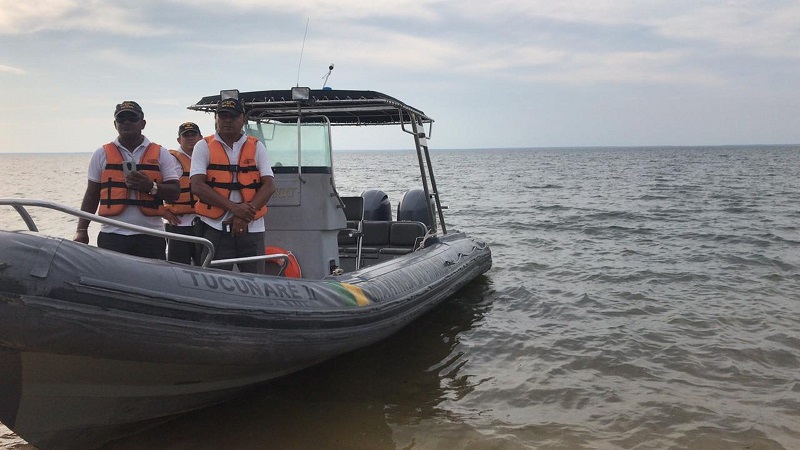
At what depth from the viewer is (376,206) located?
734cm

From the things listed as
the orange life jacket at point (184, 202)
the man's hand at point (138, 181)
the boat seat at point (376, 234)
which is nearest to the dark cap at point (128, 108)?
the man's hand at point (138, 181)

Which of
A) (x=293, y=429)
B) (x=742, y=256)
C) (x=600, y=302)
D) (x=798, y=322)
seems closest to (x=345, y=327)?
(x=293, y=429)

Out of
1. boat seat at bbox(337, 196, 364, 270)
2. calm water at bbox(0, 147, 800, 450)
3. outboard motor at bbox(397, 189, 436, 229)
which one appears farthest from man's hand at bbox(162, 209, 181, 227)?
outboard motor at bbox(397, 189, 436, 229)

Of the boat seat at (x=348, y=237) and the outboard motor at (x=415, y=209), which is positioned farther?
the outboard motor at (x=415, y=209)

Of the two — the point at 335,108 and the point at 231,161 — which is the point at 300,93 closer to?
Result: the point at 335,108

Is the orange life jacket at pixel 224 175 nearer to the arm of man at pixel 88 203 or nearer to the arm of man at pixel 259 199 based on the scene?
the arm of man at pixel 259 199

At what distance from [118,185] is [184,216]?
0.82m

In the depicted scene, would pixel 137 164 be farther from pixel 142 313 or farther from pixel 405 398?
pixel 405 398

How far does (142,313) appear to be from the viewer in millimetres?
2885

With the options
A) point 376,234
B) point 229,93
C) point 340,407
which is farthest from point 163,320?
point 376,234

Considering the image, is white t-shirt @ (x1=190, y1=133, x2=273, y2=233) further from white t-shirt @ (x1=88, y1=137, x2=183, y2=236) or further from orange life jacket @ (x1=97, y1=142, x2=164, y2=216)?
orange life jacket @ (x1=97, y1=142, x2=164, y2=216)

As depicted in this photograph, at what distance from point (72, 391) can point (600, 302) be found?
550 cm

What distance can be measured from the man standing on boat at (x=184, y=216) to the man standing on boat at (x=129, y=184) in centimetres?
38

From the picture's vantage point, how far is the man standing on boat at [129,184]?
145 inches
